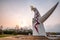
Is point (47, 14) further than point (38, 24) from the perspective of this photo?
No

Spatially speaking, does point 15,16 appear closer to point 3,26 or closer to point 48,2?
point 3,26

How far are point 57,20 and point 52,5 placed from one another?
0.58 metres

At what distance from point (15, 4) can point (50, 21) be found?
142 cm

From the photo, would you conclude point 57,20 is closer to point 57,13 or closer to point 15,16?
point 57,13

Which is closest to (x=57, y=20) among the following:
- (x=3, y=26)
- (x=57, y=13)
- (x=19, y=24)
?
(x=57, y=13)

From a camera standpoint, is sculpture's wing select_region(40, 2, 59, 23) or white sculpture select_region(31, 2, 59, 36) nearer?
sculpture's wing select_region(40, 2, 59, 23)

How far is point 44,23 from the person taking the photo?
23.8 feet

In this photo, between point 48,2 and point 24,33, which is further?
point 24,33

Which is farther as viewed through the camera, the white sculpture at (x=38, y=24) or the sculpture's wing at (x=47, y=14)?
the white sculpture at (x=38, y=24)

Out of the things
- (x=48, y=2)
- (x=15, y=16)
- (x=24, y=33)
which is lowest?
(x=24, y=33)

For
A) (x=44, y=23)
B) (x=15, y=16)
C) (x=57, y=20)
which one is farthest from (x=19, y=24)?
(x=57, y=20)

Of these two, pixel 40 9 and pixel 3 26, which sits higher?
pixel 40 9

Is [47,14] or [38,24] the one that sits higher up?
[47,14]

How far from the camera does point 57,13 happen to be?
22.5 feet
